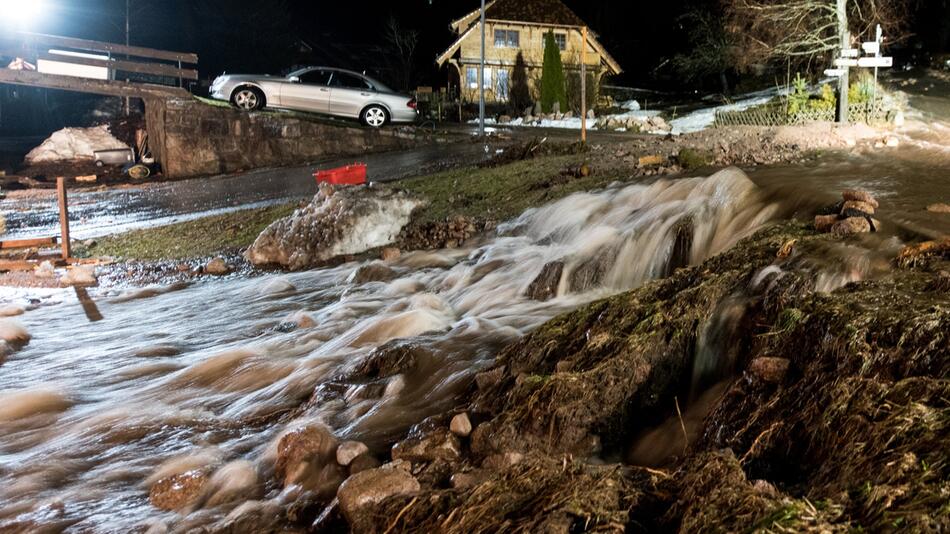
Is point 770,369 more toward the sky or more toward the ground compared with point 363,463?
more toward the sky

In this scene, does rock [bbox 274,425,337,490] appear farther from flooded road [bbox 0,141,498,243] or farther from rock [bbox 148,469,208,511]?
flooded road [bbox 0,141,498,243]

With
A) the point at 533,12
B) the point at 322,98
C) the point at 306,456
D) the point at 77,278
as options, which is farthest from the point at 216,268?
the point at 533,12

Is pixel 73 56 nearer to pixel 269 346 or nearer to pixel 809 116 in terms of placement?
pixel 269 346

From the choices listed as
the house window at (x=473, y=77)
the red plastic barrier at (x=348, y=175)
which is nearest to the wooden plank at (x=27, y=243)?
the red plastic barrier at (x=348, y=175)

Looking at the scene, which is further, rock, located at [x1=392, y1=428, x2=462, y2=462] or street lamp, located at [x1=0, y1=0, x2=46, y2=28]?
street lamp, located at [x1=0, y1=0, x2=46, y2=28]

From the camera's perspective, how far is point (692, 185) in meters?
8.59

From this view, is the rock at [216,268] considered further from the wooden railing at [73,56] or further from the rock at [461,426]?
the wooden railing at [73,56]

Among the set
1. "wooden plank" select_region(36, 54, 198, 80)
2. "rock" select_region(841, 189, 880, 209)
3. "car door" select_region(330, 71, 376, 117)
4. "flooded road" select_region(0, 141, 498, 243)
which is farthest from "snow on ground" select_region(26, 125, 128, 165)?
"rock" select_region(841, 189, 880, 209)

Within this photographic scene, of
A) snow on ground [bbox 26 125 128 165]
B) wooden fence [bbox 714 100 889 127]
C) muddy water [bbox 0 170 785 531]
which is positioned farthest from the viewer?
snow on ground [bbox 26 125 128 165]

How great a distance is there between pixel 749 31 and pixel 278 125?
19577 mm

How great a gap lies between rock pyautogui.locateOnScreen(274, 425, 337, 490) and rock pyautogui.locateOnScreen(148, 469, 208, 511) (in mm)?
453

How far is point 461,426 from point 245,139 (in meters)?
18.7

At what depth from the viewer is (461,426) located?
4270mm

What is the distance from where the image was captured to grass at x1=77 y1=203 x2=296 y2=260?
12.1m
